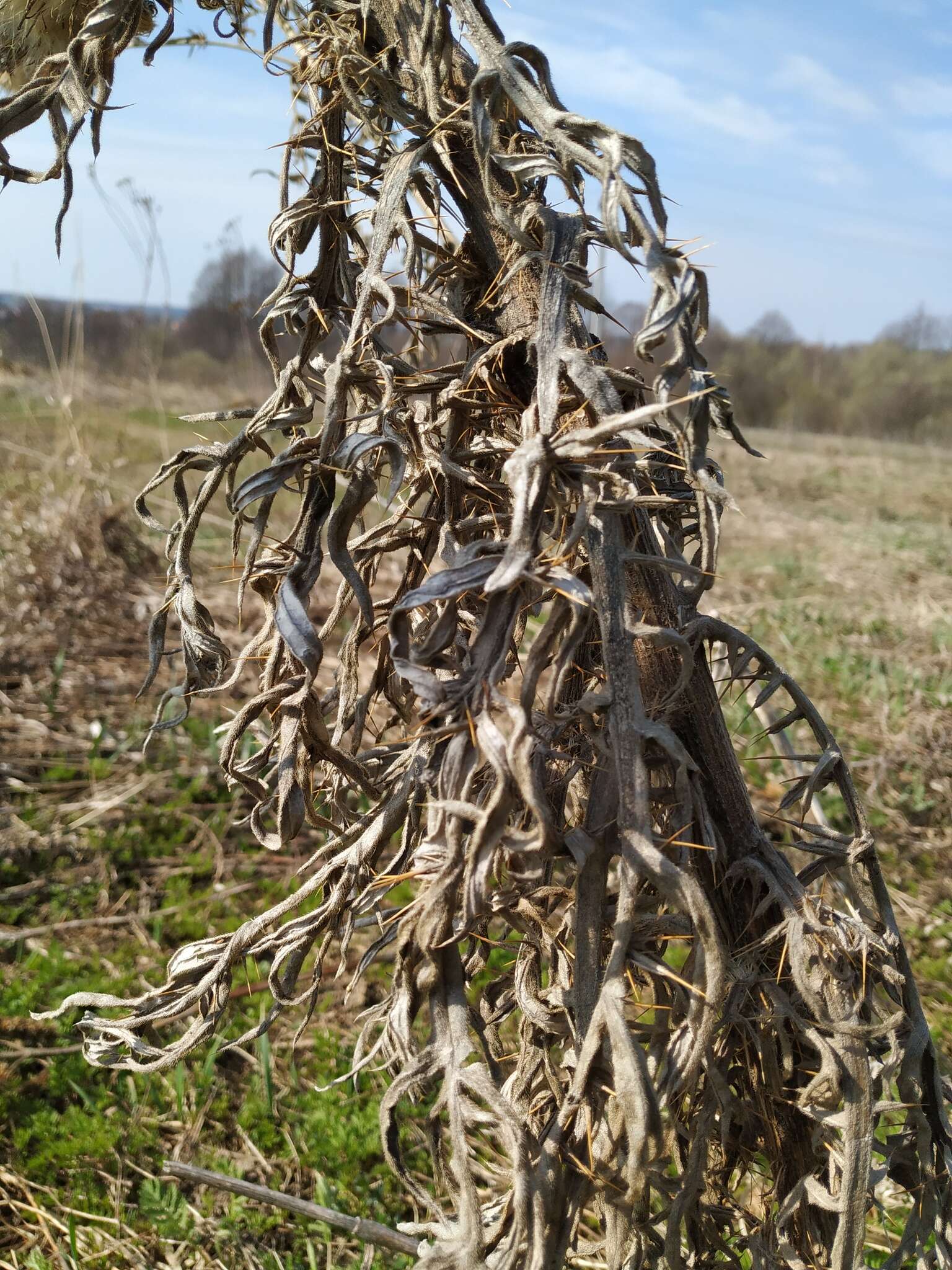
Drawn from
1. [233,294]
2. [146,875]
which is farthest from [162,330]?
[146,875]

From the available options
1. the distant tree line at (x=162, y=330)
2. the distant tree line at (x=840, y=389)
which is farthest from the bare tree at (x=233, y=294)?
the distant tree line at (x=840, y=389)

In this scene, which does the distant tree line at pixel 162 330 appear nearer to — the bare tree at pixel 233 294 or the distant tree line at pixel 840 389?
the bare tree at pixel 233 294

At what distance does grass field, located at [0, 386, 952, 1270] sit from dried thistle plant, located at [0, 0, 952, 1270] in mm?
540

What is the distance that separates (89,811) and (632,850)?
3.13 metres

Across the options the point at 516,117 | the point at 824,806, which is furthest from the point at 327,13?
the point at 824,806

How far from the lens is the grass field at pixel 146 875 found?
203 cm

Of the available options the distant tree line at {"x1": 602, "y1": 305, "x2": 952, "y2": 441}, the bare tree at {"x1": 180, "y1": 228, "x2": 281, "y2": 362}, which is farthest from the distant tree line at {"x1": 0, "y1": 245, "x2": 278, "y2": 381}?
the distant tree line at {"x1": 602, "y1": 305, "x2": 952, "y2": 441}

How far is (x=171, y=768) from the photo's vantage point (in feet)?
12.6

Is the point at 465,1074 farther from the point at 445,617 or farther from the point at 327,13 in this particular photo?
the point at 327,13

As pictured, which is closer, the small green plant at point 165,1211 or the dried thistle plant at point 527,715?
the dried thistle plant at point 527,715

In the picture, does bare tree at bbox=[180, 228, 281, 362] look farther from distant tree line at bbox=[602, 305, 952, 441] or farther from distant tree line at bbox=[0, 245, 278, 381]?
distant tree line at bbox=[602, 305, 952, 441]

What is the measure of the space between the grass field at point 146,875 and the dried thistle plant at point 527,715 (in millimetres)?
540

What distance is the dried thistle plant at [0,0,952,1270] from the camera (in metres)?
0.92

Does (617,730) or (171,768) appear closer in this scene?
(617,730)
